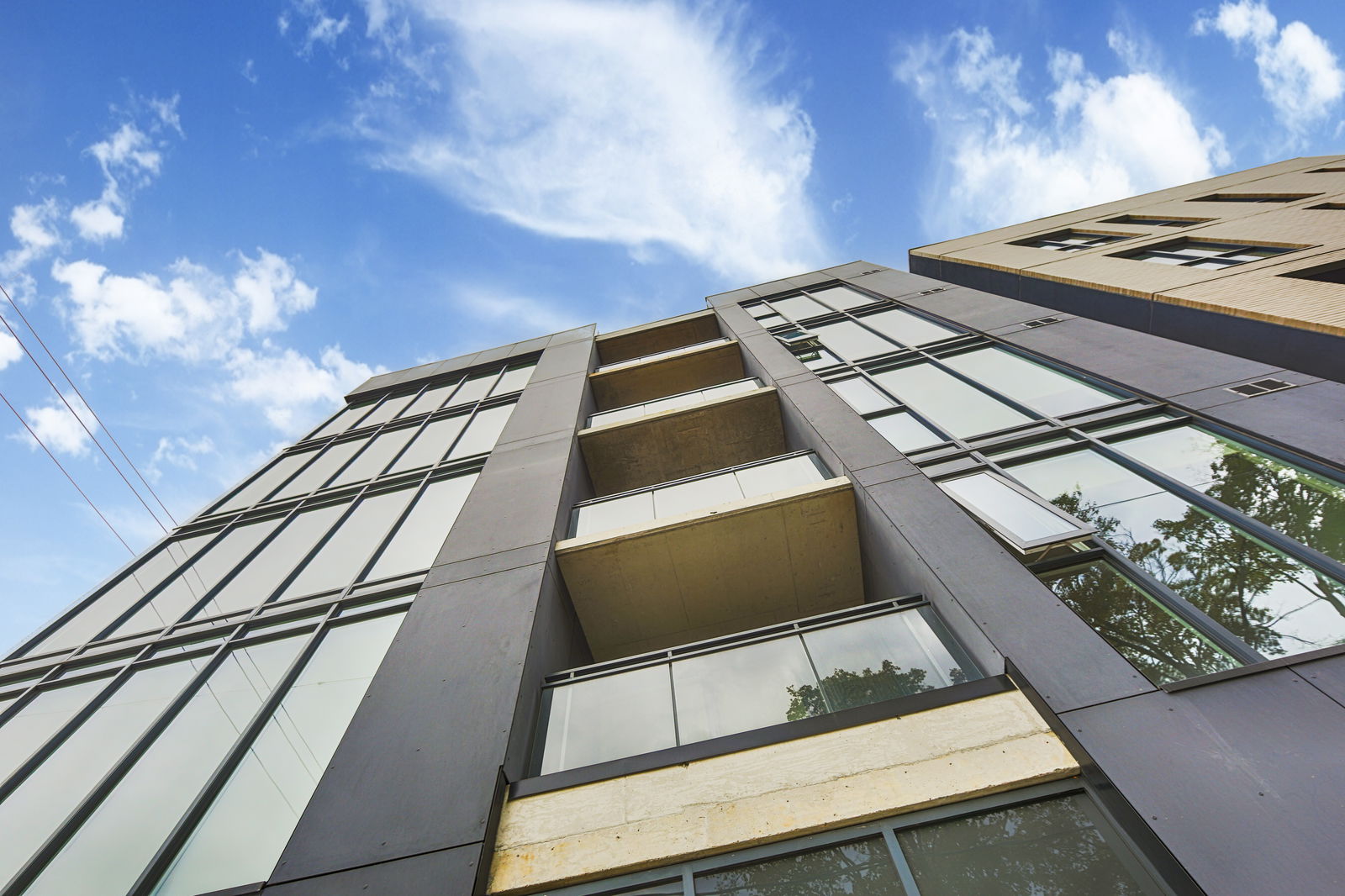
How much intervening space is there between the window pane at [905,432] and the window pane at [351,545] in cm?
813

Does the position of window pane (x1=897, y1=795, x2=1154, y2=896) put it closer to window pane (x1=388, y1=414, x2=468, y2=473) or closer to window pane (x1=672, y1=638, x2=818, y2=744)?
window pane (x1=672, y1=638, x2=818, y2=744)

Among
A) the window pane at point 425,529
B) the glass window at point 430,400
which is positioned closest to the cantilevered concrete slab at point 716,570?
the window pane at point 425,529

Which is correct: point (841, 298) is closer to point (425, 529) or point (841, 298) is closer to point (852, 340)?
point (852, 340)

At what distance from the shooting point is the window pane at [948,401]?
9227mm

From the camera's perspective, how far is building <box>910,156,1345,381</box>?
361 inches

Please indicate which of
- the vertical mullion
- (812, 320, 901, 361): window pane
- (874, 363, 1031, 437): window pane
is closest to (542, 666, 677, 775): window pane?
the vertical mullion

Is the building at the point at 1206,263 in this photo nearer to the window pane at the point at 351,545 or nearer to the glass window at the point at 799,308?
the glass window at the point at 799,308

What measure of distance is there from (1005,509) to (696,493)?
438 cm

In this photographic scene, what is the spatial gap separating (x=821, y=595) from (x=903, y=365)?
17.1 ft

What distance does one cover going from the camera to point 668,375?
17.2 m

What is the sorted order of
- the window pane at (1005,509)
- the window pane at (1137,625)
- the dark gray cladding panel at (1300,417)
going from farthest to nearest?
the window pane at (1005,509) → the dark gray cladding panel at (1300,417) → the window pane at (1137,625)

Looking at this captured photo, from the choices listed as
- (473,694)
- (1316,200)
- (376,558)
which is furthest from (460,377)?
(1316,200)

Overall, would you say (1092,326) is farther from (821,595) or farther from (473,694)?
(473,694)

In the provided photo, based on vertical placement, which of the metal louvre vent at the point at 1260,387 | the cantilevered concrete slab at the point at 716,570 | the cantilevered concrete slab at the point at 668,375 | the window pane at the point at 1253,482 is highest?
the cantilevered concrete slab at the point at 668,375
